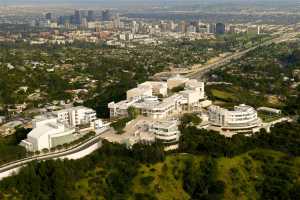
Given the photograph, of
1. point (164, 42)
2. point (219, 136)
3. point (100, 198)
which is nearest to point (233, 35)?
point (164, 42)

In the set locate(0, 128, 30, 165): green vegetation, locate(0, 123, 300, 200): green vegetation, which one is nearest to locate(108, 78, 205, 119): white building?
locate(0, 123, 300, 200): green vegetation

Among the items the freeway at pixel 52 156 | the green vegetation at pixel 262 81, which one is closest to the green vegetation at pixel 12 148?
the freeway at pixel 52 156

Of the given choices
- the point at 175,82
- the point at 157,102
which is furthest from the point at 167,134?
the point at 175,82

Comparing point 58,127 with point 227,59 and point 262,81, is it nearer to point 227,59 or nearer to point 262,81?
point 262,81

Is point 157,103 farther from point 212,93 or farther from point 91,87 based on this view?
point 91,87

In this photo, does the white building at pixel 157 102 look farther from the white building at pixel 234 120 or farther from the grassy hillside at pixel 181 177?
the grassy hillside at pixel 181 177

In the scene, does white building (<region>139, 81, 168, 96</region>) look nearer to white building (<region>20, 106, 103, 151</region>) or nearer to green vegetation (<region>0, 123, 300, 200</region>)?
white building (<region>20, 106, 103, 151</region>)
